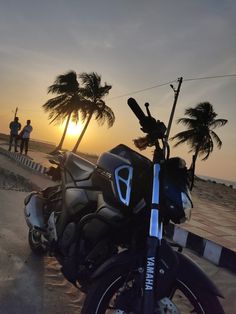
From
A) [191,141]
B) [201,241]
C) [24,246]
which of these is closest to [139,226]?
[24,246]

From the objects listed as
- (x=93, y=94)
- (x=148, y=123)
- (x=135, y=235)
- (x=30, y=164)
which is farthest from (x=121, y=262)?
(x=93, y=94)

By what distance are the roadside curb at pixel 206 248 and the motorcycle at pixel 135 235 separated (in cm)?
330

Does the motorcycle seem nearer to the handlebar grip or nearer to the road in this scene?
the handlebar grip

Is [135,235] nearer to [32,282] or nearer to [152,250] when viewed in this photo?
[152,250]

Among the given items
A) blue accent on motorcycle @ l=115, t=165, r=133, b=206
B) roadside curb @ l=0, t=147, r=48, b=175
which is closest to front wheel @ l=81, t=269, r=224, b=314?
blue accent on motorcycle @ l=115, t=165, r=133, b=206

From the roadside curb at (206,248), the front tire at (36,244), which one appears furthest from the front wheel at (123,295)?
the roadside curb at (206,248)

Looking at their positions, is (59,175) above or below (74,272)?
above

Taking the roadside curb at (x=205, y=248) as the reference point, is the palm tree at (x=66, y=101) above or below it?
above

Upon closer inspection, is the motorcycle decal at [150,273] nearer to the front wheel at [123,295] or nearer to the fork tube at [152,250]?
the fork tube at [152,250]

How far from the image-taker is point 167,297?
2.65 metres

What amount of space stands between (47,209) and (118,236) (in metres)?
1.78

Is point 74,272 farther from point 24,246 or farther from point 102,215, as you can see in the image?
point 24,246

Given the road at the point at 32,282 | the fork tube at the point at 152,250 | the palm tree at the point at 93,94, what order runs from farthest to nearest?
1. the palm tree at the point at 93,94
2. the road at the point at 32,282
3. the fork tube at the point at 152,250

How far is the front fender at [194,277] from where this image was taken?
255 cm
